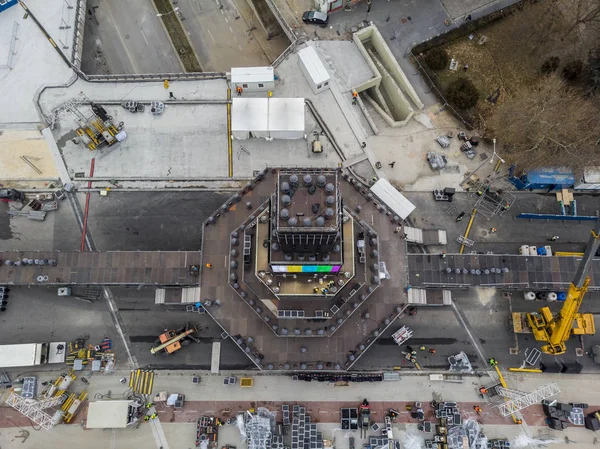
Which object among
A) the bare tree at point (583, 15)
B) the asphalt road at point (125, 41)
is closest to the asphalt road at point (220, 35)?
the asphalt road at point (125, 41)

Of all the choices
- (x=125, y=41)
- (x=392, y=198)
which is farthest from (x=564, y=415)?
(x=125, y=41)

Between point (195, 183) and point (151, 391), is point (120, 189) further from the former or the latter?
point (151, 391)

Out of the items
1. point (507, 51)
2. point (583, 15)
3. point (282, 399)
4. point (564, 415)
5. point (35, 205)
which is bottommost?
point (564, 415)

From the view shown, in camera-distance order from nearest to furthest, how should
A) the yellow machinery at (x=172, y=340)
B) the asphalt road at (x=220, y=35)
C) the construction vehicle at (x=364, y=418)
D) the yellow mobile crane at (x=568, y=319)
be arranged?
the yellow mobile crane at (x=568, y=319) → the construction vehicle at (x=364, y=418) → the yellow machinery at (x=172, y=340) → the asphalt road at (x=220, y=35)

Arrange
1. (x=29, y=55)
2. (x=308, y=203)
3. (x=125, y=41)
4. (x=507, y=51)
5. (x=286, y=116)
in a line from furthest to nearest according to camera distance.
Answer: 1. (x=125, y=41)
2. (x=507, y=51)
3. (x=29, y=55)
4. (x=286, y=116)
5. (x=308, y=203)

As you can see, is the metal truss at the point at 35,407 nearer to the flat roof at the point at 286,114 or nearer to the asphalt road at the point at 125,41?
the flat roof at the point at 286,114

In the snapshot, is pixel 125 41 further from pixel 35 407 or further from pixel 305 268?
pixel 35 407
